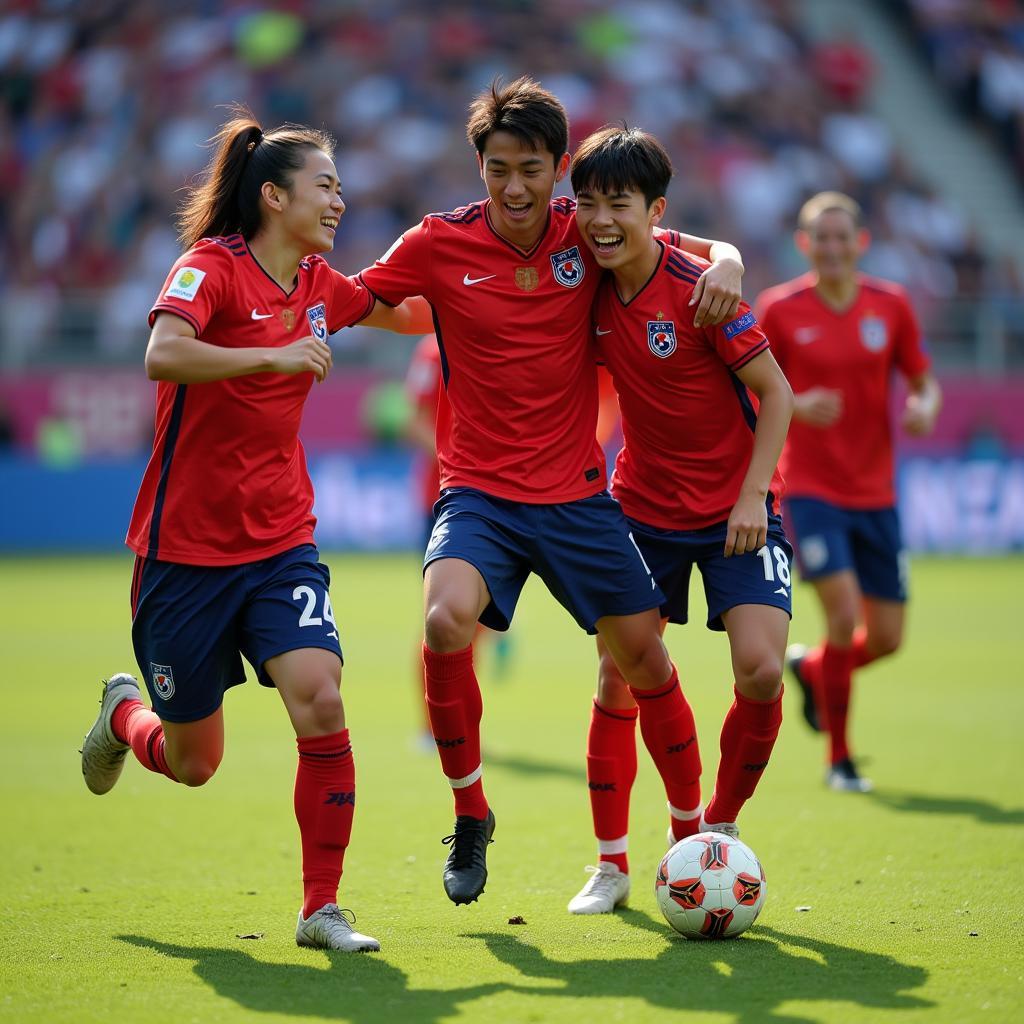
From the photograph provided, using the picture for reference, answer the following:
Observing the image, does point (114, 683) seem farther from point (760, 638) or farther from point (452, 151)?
point (452, 151)

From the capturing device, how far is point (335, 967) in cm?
435

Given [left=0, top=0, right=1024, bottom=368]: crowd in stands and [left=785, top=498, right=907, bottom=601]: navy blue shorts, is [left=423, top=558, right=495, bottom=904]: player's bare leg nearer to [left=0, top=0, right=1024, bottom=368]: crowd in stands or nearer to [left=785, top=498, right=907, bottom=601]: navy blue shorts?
[left=785, top=498, right=907, bottom=601]: navy blue shorts

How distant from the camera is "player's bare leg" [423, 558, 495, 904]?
480 centimetres

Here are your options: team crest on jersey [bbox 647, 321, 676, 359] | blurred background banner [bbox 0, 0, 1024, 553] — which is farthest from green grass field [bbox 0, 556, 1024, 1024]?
blurred background banner [bbox 0, 0, 1024, 553]

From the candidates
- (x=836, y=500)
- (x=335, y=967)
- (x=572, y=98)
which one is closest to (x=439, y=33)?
(x=572, y=98)

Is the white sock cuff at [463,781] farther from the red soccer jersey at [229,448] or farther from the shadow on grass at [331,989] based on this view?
the red soccer jersey at [229,448]

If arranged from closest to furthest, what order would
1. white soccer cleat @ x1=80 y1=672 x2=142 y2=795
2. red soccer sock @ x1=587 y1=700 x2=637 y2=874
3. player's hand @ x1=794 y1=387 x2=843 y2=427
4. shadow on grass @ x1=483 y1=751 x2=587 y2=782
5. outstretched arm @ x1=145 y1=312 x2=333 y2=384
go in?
outstretched arm @ x1=145 y1=312 x2=333 y2=384, red soccer sock @ x1=587 y1=700 x2=637 y2=874, white soccer cleat @ x1=80 y1=672 x2=142 y2=795, player's hand @ x1=794 y1=387 x2=843 y2=427, shadow on grass @ x1=483 y1=751 x2=587 y2=782

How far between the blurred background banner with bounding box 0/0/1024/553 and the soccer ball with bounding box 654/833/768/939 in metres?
14.5

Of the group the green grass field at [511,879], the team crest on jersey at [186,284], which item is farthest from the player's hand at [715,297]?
the green grass field at [511,879]

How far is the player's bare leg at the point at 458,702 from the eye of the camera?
4.80 metres

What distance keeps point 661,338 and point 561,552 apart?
0.79m

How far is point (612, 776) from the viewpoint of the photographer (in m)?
5.32

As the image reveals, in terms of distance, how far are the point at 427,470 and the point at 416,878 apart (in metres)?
3.51

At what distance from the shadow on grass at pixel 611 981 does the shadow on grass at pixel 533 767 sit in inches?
121
